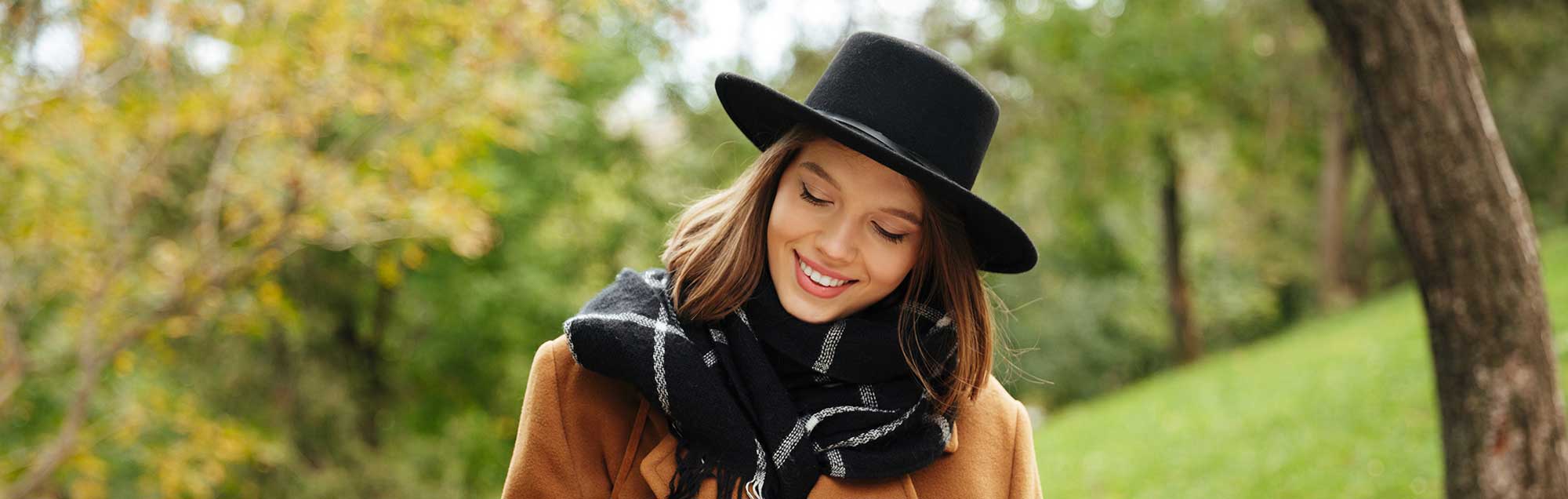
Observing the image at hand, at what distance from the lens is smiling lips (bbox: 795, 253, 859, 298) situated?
6.45ft

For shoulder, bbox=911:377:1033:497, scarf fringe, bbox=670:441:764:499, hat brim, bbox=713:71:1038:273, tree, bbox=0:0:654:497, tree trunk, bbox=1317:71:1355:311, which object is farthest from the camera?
tree trunk, bbox=1317:71:1355:311

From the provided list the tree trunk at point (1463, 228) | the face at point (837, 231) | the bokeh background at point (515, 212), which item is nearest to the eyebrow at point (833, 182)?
the face at point (837, 231)

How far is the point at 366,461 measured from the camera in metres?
10.6

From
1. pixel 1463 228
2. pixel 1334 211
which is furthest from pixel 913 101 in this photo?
pixel 1334 211

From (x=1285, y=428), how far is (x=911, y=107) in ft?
27.4

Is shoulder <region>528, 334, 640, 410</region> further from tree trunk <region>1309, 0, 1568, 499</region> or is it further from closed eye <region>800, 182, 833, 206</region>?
tree trunk <region>1309, 0, 1568, 499</region>

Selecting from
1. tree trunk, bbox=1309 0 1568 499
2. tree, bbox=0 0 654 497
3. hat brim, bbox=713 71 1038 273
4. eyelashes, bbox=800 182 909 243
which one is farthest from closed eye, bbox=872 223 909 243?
tree, bbox=0 0 654 497

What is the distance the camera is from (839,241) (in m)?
1.91

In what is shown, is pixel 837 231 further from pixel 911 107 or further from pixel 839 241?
pixel 911 107

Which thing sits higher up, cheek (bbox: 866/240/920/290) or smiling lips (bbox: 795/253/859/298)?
cheek (bbox: 866/240/920/290)

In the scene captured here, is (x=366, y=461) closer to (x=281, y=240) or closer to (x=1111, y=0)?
(x=281, y=240)

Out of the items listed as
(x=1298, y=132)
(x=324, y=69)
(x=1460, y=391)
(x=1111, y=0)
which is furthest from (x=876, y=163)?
(x=1298, y=132)

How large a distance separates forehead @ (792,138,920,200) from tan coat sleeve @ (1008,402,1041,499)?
0.56 metres

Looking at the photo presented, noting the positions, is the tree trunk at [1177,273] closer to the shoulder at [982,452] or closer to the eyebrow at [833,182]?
the shoulder at [982,452]
